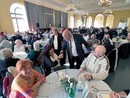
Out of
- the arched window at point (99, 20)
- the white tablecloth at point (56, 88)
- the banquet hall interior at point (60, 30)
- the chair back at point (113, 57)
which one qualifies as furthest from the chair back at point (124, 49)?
the arched window at point (99, 20)

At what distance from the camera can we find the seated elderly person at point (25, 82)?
121 cm

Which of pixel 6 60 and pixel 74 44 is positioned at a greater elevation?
pixel 74 44

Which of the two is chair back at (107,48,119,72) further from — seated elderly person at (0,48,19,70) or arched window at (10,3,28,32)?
arched window at (10,3,28,32)

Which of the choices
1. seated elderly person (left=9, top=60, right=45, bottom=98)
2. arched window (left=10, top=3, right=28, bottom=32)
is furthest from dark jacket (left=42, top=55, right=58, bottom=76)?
arched window (left=10, top=3, right=28, bottom=32)

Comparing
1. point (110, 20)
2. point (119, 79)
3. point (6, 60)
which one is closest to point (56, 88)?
point (6, 60)

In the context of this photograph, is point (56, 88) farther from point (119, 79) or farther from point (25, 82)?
point (119, 79)

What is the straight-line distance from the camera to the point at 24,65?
1.35 m

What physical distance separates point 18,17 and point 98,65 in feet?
26.2

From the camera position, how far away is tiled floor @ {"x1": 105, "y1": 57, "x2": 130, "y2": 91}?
102 inches

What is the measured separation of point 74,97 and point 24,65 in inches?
28.2

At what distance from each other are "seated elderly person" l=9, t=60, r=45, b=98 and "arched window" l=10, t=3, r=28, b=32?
7.36 m

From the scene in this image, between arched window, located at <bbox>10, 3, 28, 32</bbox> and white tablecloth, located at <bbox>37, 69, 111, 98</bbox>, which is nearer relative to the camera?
white tablecloth, located at <bbox>37, 69, 111, 98</bbox>

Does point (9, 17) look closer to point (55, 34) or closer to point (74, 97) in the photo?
point (55, 34)

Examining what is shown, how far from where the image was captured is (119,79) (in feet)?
9.55
